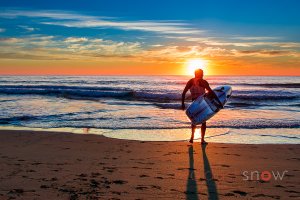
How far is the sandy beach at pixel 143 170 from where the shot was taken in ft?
15.5

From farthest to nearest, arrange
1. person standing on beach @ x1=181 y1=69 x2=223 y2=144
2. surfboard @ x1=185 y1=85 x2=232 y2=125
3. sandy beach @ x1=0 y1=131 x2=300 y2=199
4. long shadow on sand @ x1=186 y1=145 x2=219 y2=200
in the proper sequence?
surfboard @ x1=185 y1=85 x2=232 y2=125, person standing on beach @ x1=181 y1=69 x2=223 y2=144, sandy beach @ x1=0 y1=131 x2=300 y2=199, long shadow on sand @ x1=186 y1=145 x2=219 y2=200

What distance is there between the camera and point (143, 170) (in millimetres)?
5902

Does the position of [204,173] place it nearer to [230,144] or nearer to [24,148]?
[230,144]

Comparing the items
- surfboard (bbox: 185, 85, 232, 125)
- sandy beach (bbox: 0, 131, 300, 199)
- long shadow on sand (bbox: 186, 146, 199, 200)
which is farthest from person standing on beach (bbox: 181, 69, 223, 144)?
long shadow on sand (bbox: 186, 146, 199, 200)

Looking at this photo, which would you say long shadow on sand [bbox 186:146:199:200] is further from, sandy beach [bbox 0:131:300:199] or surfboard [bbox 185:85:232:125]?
surfboard [bbox 185:85:232:125]

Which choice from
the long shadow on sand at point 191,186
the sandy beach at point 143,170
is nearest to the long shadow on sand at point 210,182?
the sandy beach at point 143,170

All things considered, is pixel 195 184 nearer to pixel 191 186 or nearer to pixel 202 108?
pixel 191 186

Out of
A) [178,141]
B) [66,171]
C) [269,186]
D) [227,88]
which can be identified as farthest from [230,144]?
[66,171]

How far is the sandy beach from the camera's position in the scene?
4.73 metres

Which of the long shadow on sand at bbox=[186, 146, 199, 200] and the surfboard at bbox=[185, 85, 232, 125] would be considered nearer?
the long shadow on sand at bbox=[186, 146, 199, 200]

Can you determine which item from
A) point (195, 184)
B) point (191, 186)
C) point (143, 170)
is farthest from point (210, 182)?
point (143, 170)

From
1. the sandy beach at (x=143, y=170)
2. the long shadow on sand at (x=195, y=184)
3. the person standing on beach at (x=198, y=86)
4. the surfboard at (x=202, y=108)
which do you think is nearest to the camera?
the long shadow on sand at (x=195, y=184)

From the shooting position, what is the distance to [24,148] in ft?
25.2

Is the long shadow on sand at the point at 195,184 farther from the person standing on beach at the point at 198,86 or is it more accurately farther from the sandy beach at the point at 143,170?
the person standing on beach at the point at 198,86
